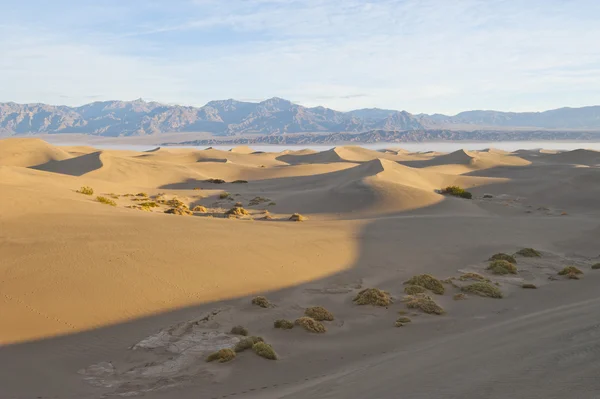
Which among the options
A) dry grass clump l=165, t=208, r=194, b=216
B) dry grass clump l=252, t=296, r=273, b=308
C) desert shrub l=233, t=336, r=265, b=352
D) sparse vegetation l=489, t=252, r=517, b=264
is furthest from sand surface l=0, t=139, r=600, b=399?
dry grass clump l=165, t=208, r=194, b=216

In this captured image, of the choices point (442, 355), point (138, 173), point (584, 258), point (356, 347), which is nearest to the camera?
point (442, 355)

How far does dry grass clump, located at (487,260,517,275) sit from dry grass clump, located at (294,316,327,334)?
7.79m

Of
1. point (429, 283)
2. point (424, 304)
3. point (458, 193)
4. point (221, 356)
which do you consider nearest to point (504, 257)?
point (429, 283)

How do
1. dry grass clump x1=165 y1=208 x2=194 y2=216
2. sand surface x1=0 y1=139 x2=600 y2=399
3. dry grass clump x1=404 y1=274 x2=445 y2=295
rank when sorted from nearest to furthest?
sand surface x1=0 y1=139 x2=600 y2=399
dry grass clump x1=404 y1=274 x2=445 y2=295
dry grass clump x1=165 y1=208 x2=194 y2=216

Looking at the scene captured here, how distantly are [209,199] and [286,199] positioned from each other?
612cm

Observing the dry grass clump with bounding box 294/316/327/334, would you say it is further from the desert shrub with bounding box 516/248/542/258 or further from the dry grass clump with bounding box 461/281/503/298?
the desert shrub with bounding box 516/248/542/258

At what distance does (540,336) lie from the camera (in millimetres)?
8391

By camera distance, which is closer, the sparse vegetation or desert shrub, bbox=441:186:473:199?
the sparse vegetation

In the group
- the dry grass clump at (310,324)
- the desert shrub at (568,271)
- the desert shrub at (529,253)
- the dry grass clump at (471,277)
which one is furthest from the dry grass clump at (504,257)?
the dry grass clump at (310,324)

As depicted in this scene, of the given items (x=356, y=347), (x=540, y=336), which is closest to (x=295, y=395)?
(x=356, y=347)

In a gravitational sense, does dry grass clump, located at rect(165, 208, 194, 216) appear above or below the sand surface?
below

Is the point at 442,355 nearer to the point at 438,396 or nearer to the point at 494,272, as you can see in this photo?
the point at 438,396

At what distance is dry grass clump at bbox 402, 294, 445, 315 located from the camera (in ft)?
40.1

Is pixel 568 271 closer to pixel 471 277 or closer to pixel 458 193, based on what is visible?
pixel 471 277
